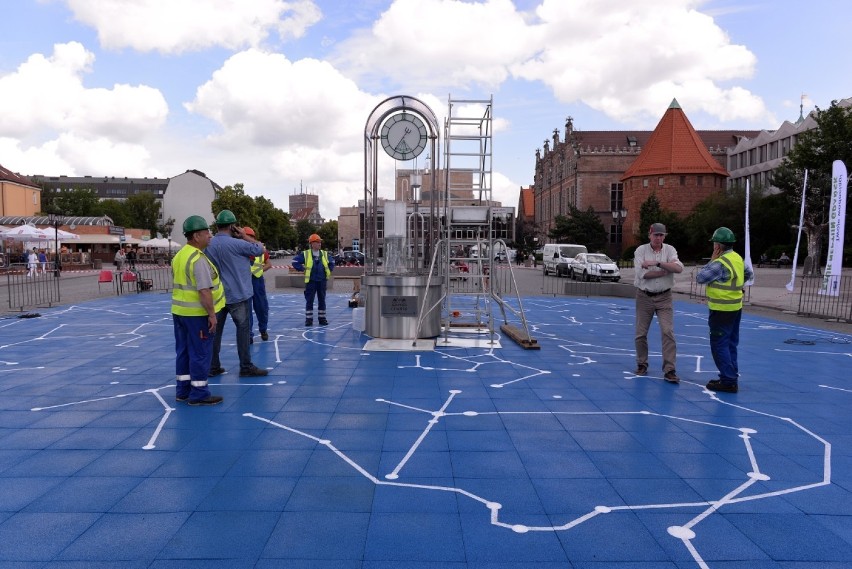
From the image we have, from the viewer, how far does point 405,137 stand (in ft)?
35.9

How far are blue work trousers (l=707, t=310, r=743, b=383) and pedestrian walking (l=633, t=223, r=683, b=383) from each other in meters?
0.58

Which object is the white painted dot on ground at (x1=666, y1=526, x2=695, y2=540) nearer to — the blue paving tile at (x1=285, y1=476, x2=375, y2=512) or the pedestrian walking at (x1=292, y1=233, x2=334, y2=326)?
the blue paving tile at (x1=285, y1=476, x2=375, y2=512)

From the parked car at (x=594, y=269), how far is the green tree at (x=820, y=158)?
48.0ft

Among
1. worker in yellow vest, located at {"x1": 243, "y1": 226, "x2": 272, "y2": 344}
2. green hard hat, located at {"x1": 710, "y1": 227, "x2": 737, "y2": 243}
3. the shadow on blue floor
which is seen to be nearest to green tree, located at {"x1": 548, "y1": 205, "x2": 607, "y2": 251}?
worker in yellow vest, located at {"x1": 243, "y1": 226, "x2": 272, "y2": 344}

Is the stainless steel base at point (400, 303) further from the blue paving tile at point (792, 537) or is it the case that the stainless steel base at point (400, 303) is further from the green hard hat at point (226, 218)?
the blue paving tile at point (792, 537)

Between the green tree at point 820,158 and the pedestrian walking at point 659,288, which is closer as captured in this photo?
the pedestrian walking at point 659,288

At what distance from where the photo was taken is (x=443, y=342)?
396 inches

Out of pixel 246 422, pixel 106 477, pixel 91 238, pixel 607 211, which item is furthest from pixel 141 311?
pixel 607 211

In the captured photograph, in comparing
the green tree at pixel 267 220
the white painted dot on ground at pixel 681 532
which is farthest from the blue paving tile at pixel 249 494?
the green tree at pixel 267 220

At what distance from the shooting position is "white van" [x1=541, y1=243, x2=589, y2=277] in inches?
1347

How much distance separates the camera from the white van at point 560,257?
112 ft

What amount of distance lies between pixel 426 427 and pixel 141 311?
40.0 feet

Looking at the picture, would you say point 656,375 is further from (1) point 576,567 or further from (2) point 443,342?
(1) point 576,567

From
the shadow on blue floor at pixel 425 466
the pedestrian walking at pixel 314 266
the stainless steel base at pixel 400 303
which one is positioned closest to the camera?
the shadow on blue floor at pixel 425 466
